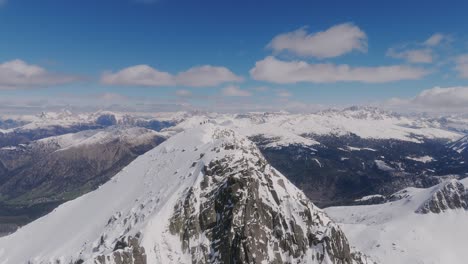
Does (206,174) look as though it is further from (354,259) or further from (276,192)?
(354,259)

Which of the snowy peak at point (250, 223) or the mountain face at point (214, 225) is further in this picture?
the snowy peak at point (250, 223)

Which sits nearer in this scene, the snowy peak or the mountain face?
the mountain face

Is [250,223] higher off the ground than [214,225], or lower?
higher

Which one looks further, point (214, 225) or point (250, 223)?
point (214, 225)

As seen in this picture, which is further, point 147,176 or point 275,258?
point 147,176

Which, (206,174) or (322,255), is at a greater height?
(206,174)

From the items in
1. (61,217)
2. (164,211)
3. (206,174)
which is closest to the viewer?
(164,211)

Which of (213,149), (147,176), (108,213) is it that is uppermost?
(213,149)

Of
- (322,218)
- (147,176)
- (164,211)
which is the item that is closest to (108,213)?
(147,176)
